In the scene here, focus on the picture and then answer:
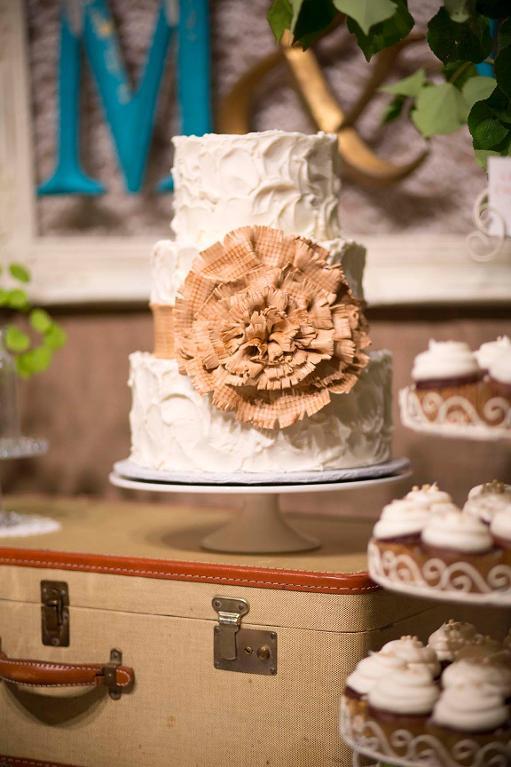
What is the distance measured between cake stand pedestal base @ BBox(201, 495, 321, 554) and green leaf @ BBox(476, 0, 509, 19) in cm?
96

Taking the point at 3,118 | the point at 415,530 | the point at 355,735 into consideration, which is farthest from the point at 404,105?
the point at 355,735

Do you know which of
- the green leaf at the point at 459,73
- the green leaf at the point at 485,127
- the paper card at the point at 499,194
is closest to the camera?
the green leaf at the point at 485,127

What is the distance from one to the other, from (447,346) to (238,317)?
1.52ft

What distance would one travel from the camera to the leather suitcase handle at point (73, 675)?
1.98 meters

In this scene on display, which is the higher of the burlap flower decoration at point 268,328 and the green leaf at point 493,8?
the green leaf at point 493,8

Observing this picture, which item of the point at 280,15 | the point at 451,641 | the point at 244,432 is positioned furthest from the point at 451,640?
the point at 280,15

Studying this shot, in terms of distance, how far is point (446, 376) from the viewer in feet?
4.84

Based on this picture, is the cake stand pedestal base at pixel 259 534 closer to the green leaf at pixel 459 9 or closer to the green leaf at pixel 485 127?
the green leaf at pixel 485 127

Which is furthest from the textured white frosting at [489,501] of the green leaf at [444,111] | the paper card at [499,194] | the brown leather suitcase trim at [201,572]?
the green leaf at [444,111]

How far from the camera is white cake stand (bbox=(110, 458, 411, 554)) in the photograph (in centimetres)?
191

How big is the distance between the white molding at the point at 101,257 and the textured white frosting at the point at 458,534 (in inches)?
39.4

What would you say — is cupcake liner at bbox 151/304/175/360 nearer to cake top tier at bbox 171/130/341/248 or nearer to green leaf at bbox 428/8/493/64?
cake top tier at bbox 171/130/341/248

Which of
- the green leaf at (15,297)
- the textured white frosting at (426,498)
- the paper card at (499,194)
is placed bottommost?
the textured white frosting at (426,498)

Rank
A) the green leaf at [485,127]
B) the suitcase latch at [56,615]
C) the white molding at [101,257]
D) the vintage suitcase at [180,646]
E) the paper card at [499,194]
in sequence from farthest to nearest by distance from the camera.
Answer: the white molding at [101,257]
the suitcase latch at [56,615]
the vintage suitcase at [180,646]
the paper card at [499,194]
the green leaf at [485,127]
